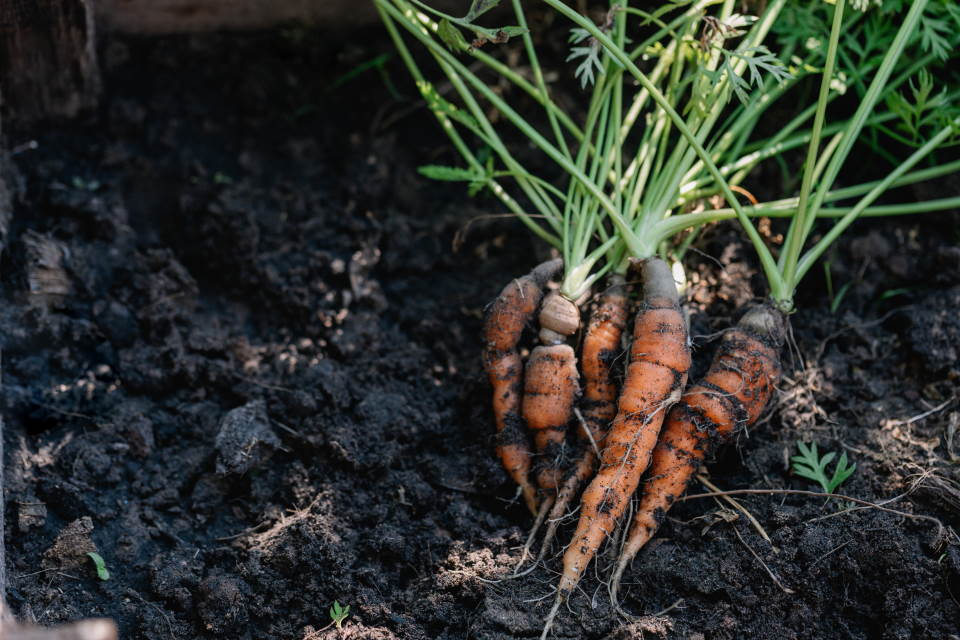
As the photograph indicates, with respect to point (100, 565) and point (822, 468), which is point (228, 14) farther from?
point (822, 468)

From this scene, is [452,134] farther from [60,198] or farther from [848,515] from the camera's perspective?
[848,515]

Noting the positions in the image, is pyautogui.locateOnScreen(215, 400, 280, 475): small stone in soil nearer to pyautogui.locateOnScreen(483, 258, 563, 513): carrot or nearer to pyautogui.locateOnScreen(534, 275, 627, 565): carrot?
pyautogui.locateOnScreen(483, 258, 563, 513): carrot

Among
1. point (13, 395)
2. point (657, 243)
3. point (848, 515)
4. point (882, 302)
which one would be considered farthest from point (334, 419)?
point (882, 302)

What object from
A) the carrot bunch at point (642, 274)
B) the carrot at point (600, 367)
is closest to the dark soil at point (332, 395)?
the carrot bunch at point (642, 274)

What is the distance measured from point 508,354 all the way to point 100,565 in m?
1.09

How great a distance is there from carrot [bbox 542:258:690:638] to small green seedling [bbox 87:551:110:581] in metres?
1.08

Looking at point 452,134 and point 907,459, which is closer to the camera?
point 907,459

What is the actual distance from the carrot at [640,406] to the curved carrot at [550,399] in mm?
118

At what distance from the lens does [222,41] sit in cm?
284

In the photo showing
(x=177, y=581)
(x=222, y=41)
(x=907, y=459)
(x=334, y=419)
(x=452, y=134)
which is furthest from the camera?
(x=222, y=41)

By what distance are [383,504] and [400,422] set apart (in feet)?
0.75

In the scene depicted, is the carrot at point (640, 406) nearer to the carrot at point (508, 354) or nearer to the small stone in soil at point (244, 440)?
the carrot at point (508, 354)

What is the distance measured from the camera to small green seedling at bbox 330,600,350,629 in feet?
6.03

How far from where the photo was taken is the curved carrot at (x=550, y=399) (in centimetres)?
213
